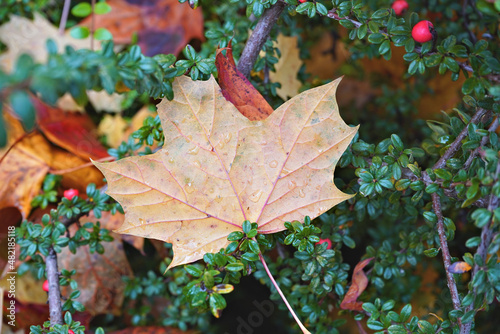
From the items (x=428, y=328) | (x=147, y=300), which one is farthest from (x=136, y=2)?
(x=428, y=328)

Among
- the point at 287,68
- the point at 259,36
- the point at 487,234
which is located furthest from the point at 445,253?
the point at 287,68

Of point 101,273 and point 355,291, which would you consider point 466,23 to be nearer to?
point 355,291

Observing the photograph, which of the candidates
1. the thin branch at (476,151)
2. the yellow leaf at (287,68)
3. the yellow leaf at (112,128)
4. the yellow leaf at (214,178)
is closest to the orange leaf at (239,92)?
the yellow leaf at (214,178)

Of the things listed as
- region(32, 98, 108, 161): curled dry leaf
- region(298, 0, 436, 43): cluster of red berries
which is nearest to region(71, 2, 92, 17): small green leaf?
region(32, 98, 108, 161): curled dry leaf

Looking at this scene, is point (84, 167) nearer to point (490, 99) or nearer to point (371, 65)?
point (490, 99)

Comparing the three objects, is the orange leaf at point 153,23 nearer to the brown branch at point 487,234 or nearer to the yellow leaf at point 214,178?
the yellow leaf at point 214,178
